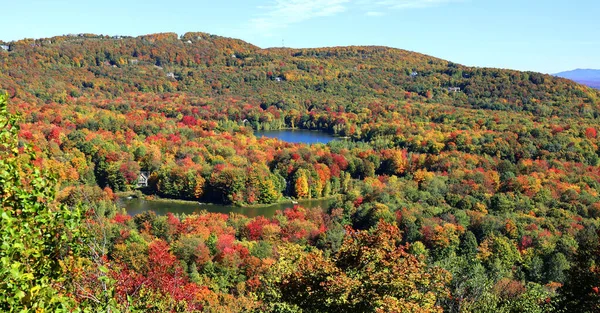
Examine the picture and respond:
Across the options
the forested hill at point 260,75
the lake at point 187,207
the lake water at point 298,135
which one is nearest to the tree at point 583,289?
the lake at point 187,207

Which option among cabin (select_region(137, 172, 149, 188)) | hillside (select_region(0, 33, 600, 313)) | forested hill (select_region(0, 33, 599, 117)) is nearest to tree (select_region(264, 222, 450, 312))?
hillside (select_region(0, 33, 600, 313))

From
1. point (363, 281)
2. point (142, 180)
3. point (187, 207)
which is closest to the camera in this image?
point (363, 281)

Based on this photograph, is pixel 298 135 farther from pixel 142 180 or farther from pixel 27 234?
pixel 27 234

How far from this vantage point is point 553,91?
8350 cm

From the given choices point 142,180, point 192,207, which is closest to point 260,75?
point 142,180

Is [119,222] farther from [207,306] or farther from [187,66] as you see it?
[187,66]

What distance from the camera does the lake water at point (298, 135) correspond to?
78.1 metres

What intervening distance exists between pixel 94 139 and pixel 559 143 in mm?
45855

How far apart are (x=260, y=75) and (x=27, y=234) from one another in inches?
4677

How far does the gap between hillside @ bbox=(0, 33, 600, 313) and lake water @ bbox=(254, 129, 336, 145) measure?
92.7 inches

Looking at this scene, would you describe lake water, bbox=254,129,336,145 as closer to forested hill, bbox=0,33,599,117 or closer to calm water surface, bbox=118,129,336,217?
forested hill, bbox=0,33,599,117

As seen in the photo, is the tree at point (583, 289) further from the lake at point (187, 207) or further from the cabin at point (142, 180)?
the cabin at point (142, 180)

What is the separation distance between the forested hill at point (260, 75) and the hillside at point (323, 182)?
0.63 meters

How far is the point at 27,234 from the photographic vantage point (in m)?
4.00
